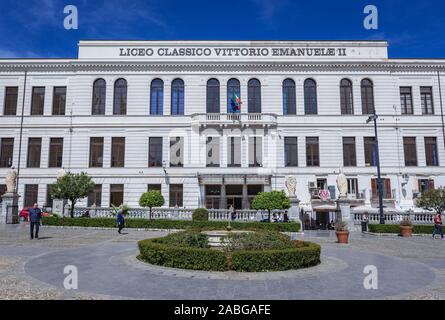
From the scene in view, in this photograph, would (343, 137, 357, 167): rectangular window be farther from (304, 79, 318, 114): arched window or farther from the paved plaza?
the paved plaza

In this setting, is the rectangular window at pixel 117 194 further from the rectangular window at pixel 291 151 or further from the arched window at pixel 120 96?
the rectangular window at pixel 291 151

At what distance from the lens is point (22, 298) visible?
7781 millimetres

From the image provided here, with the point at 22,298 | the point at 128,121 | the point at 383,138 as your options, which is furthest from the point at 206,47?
the point at 22,298

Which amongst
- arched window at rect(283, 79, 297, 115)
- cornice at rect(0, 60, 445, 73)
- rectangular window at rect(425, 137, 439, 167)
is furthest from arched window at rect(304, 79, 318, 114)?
rectangular window at rect(425, 137, 439, 167)

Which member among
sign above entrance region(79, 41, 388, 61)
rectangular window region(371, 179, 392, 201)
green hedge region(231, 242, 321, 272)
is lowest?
green hedge region(231, 242, 321, 272)

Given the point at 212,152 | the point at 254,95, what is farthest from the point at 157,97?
the point at 254,95

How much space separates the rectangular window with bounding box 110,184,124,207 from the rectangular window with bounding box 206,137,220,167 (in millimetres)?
9548

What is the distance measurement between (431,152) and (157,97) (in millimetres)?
30305

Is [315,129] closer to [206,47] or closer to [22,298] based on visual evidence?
[206,47]

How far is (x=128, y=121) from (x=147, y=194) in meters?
12.3

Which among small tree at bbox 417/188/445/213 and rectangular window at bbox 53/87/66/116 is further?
rectangular window at bbox 53/87/66/116

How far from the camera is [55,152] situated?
3794cm

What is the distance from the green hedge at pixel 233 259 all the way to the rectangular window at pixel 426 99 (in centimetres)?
3475

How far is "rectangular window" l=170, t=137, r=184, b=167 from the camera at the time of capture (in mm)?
37347
